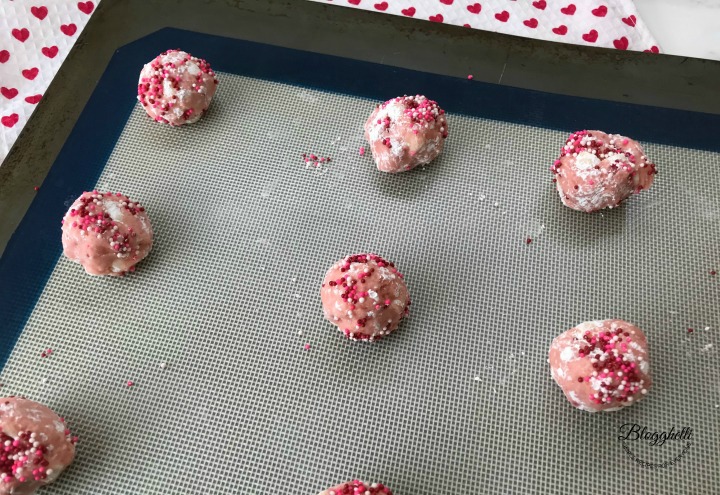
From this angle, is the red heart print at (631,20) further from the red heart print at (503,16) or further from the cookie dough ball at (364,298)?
the cookie dough ball at (364,298)

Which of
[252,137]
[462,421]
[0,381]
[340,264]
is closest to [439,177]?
[340,264]

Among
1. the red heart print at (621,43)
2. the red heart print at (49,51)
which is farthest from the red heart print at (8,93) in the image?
the red heart print at (621,43)

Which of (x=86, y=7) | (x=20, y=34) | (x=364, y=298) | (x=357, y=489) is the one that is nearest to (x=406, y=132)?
(x=364, y=298)

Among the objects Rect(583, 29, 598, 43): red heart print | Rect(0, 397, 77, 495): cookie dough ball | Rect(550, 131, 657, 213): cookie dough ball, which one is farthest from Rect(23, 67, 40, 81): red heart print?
Rect(583, 29, 598, 43): red heart print

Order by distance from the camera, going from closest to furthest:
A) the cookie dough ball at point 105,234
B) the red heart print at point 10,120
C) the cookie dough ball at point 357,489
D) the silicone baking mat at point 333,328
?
the cookie dough ball at point 357,489
the silicone baking mat at point 333,328
the cookie dough ball at point 105,234
the red heart print at point 10,120

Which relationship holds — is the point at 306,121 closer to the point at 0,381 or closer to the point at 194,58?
the point at 194,58

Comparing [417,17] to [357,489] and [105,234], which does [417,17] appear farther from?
[357,489]
